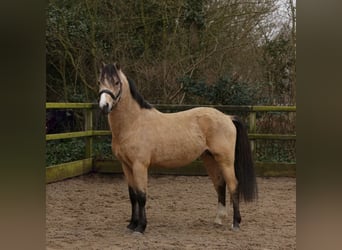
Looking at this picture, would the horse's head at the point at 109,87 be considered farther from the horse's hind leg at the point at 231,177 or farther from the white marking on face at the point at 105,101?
the horse's hind leg at the point at 231,177

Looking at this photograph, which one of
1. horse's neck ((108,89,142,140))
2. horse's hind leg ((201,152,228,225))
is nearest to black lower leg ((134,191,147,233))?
horse's neck ((108,89,142,140))

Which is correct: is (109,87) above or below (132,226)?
above

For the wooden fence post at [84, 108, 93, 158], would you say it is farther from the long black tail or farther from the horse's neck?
the long black tail

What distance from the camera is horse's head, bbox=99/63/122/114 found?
327 centimetres

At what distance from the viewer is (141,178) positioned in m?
3.45

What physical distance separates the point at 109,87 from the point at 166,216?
4.35 feet

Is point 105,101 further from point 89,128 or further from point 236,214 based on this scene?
point 89,128

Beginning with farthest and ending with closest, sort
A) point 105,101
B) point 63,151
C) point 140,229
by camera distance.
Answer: point 63,151 < point 140,229 < point 105,101

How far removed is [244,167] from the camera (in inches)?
149

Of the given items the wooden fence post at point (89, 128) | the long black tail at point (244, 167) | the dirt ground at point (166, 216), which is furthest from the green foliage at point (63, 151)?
the long black tail at point (244, 167)

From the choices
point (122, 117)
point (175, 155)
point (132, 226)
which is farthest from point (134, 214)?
point (122, 117)

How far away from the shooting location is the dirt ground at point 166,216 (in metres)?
3.23
